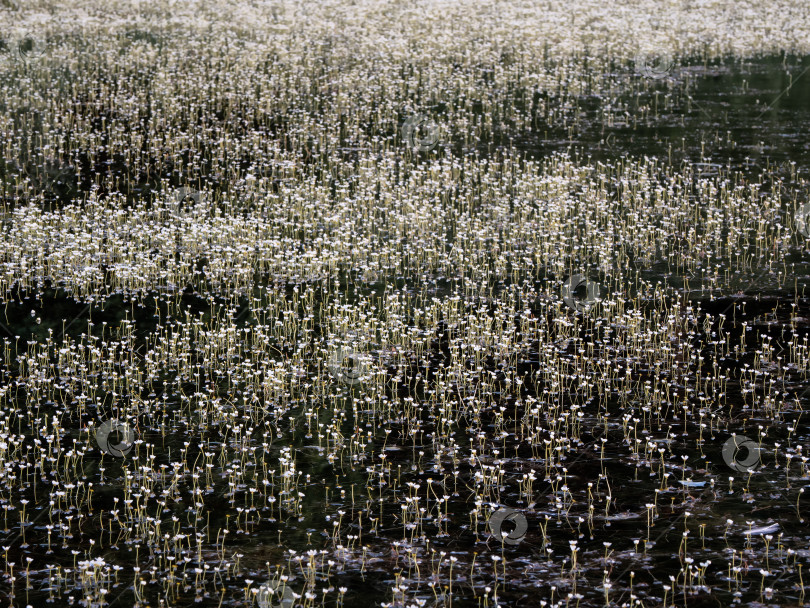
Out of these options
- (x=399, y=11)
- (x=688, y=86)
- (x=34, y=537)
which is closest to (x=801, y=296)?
(x=34, y=537)

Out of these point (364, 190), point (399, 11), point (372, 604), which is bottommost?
point (372, 604)

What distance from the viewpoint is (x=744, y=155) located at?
21.7 m

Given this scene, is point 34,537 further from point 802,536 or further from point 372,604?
point 802,536

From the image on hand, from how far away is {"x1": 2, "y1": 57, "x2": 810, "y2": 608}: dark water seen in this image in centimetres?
853

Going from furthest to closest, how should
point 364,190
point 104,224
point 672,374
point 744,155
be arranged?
1. point 744,155
2. point 364,190
3. point 104,224
4. point 672,374

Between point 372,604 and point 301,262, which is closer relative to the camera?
point 372,604

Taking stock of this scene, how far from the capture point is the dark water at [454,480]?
8531 millimetres

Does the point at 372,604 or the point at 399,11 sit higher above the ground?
the point at 399,11

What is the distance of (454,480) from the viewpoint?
33.2ft

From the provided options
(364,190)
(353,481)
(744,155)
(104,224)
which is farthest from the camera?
(744,155)

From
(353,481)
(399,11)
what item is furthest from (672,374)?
(399,11)

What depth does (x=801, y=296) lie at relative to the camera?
1482cm

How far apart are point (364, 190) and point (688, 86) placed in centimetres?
1240

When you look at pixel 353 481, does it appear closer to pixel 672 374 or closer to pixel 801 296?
pixel 672 374
